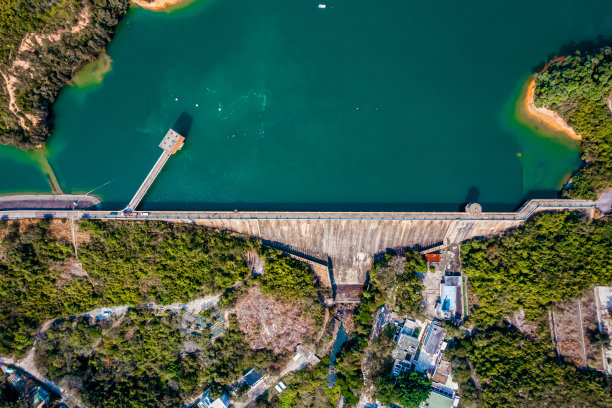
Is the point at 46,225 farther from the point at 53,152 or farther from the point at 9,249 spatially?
the point at 53,152

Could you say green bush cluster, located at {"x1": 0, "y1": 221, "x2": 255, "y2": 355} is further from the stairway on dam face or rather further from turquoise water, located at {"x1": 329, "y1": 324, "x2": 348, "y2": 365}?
turquoise water, located at {"x1": 329, "y1": 324, "x2": 348, "y2": 365}

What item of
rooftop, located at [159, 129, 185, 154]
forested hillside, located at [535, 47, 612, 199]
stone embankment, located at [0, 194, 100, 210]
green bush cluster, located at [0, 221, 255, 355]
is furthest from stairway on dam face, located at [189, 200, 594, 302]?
stone embankment, located at [0, 194, 100, 210]

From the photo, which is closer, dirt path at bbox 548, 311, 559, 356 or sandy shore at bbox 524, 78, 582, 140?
dirt path at bbox 548, 311, 559, 356

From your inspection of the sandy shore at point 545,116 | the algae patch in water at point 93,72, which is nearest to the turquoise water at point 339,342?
the sandy shore at point 545,116

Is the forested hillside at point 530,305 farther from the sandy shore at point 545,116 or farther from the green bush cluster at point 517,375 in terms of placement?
the sandy shore at point 545,116

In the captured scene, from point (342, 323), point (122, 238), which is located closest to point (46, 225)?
point (122, 238)

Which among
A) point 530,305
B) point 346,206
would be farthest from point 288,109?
point 530,305
